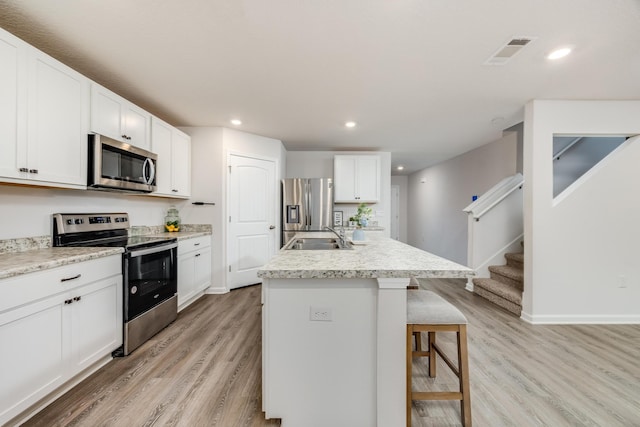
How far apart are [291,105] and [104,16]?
165 cm

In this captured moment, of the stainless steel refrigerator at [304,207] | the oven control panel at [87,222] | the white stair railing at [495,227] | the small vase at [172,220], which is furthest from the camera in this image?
the stainless steel refrigerator at [304,207]

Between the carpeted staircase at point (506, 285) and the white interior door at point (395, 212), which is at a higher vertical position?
the white interior door at point (395, 212)

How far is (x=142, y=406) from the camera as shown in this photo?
1.53 metres

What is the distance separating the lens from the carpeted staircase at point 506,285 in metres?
2.99

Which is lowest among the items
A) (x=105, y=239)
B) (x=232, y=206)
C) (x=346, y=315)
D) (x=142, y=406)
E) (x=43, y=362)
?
(x=142, y=406)

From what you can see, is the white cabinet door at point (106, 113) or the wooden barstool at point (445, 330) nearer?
the wooden barstool at point (445, 330)

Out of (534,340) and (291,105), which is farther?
(291,105)

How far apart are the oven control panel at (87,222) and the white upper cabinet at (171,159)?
17.5 inches

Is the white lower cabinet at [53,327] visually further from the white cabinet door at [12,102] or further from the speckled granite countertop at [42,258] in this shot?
the white cabinet door at [12,102]

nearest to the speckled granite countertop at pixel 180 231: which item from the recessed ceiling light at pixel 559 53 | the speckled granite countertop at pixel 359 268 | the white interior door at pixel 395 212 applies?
the speckled granite countertop at pixel 359 268

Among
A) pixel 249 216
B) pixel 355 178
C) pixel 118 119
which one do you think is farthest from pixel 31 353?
pixel 355 178

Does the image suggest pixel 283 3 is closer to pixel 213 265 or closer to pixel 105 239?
pixel 105 239

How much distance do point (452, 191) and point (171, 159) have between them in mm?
5472

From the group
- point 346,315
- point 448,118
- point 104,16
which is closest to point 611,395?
point 346,315
